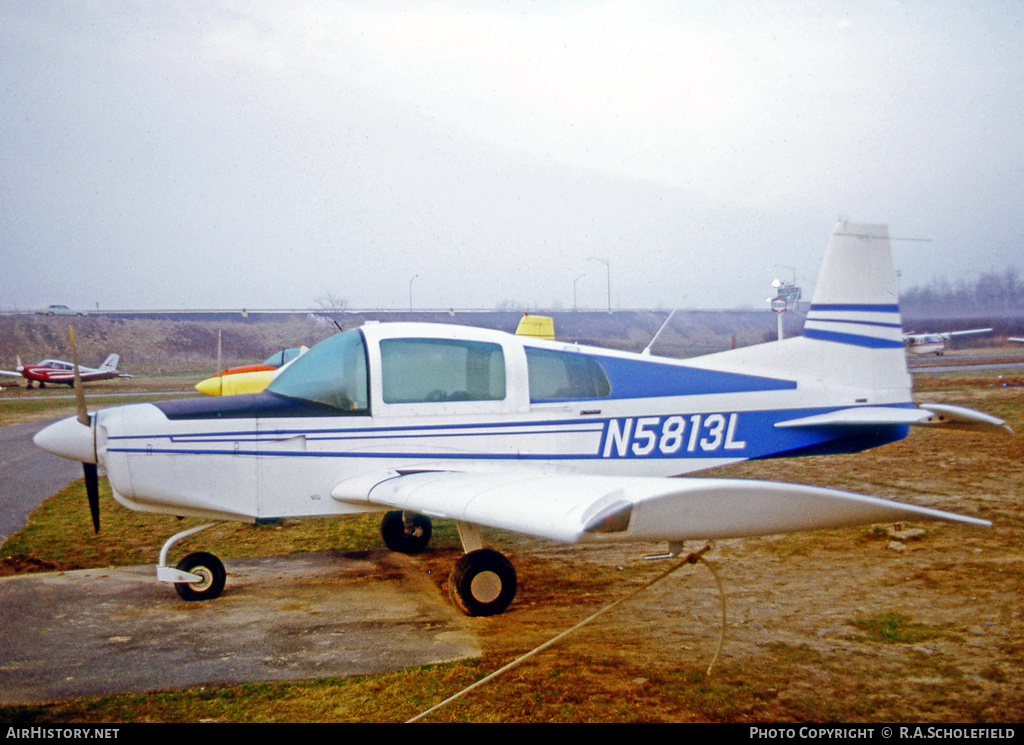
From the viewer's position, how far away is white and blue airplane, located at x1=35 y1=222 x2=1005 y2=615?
4.86 meters

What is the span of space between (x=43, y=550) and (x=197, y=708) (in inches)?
177

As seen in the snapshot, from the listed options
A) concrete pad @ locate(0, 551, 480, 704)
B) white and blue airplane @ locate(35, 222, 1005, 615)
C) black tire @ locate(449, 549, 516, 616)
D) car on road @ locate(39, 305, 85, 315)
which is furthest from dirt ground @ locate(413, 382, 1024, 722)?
car on road @ locate(39, 305, 85, 315)

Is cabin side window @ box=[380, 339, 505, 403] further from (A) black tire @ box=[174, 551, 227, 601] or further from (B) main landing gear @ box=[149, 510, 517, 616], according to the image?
(A) black tire @ box=[174, 551, 227, 601]

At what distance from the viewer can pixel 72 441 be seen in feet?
16.1

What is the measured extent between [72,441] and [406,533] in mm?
3015

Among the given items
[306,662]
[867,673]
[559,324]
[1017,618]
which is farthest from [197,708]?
[559,324]

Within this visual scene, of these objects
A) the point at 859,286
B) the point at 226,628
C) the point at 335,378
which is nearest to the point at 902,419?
the point at 859,286

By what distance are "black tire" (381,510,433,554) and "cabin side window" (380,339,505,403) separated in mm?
1902

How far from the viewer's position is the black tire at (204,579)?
16.9 feet

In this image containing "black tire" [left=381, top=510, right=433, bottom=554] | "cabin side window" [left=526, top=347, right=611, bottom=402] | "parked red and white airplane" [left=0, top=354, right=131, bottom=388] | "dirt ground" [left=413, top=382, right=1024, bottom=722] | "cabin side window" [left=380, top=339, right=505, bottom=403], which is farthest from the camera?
"parked red and white airplane" [left=0, top=354, right=131, bottom=388]

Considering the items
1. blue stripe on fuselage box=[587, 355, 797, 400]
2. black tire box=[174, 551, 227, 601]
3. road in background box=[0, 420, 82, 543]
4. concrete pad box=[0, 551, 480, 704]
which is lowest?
road in background box=[0, 420, 82, 543]

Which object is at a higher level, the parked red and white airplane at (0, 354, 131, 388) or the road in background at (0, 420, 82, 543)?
the parked red and white airplane at (0, 354, 131, 388)

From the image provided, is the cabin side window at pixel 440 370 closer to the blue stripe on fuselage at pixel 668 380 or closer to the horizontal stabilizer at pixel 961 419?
the blue stripe on fuselage at pixel 668 380

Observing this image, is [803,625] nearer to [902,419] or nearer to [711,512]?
[711,512]
